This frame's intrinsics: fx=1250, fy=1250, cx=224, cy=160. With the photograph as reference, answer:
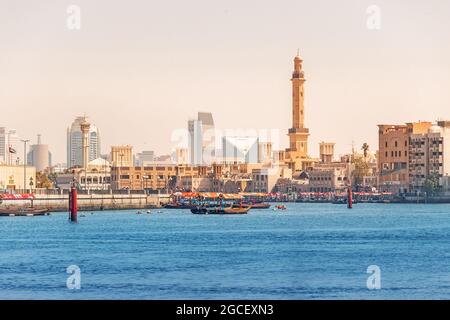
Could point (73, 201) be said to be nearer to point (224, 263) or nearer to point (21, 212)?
point (21, 212)

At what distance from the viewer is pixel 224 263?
72062 mm

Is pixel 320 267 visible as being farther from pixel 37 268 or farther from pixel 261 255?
pixel 37 268

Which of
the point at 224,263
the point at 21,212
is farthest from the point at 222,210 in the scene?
the point at 224,263

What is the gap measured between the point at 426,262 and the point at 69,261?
21.2m

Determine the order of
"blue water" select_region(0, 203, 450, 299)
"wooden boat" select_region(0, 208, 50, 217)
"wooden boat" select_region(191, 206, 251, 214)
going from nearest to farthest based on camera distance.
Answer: "blue water" select_region(0, 203, 450, 299) → "wooden boat" select_region(0, 208, 50, 217) → "wooden boat" select_region(191, 206, 251, 214)

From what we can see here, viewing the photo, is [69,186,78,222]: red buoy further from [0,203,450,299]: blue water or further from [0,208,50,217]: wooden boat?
[0,208,50,217]: wooden boat

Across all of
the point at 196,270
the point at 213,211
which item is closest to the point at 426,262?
the point at 196,270

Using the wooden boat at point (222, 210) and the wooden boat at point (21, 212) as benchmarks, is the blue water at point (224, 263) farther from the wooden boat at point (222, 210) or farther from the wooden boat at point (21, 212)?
the wooden boat at point (222, 210)

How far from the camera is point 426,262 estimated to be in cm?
7394

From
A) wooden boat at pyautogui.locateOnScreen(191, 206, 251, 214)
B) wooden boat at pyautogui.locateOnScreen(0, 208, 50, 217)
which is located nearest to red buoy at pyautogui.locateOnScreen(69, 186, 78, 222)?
wooden boat at pyautogui.locateOnScreen(0, 208, 50, 217)

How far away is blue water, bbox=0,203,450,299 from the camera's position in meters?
56.6

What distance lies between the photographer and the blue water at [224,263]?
5656cm

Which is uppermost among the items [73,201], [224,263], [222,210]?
[73,201]
